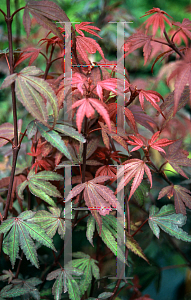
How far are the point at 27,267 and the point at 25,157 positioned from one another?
0.35 meters

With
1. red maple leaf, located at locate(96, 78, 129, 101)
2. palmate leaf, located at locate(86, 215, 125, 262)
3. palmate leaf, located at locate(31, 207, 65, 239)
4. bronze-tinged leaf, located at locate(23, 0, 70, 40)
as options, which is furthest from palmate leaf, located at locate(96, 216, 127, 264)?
bronze-tinged leaf, located at locate(23, 0, 70, 40)

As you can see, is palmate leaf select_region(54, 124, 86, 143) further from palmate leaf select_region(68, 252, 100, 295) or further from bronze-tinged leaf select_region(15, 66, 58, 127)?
palmate leaf select_region(68, 252, 100, 295)

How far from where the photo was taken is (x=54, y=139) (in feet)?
1.70

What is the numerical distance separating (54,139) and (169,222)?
359mm

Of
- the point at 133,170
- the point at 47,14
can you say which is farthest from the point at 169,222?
the point at 47,14

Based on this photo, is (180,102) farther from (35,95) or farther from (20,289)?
(20,289)

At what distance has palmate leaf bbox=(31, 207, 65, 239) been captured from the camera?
0.59 metres

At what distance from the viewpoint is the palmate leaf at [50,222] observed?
593mm

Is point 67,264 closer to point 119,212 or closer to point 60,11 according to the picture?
point 119,212

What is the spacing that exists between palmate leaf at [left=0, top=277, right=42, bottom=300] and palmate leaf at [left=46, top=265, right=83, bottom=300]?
0.22 feet

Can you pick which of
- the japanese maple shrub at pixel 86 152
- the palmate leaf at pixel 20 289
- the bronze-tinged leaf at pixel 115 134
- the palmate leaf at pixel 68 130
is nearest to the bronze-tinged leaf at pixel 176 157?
the japanese maple shrub at pixel 86 152

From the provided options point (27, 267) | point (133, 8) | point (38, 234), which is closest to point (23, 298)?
point (27, 267)

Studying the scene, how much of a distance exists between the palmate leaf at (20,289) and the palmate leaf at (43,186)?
22 centimetres

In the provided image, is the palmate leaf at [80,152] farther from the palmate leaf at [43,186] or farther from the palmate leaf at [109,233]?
the palmate leaf at [109,233]
